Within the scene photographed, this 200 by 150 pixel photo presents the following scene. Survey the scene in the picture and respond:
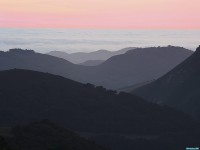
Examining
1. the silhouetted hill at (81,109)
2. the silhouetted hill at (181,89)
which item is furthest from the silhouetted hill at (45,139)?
the silhouetted hill at (181,89)

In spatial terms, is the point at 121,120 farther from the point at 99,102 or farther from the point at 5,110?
the point at 5,110

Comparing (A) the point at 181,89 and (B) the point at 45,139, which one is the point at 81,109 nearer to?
(A) the point at 181,89

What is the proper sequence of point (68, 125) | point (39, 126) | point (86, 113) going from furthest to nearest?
Result: point (86, 113) → point (68, 125) → point (39, 126)

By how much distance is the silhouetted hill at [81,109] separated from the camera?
10806 centimetres

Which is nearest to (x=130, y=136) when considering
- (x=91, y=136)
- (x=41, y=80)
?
(x=91, y=136)

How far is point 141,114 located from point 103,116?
8929 mm

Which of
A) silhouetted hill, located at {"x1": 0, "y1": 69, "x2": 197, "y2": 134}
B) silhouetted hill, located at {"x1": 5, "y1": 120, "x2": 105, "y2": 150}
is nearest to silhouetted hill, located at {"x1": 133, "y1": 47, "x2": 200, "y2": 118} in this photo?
silhouetted hill, located at {"x1": 0, "y1": 69, "x2": 197, "y2": 134}

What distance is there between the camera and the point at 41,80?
5315 inches

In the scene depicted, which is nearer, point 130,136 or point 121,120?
point 130,136

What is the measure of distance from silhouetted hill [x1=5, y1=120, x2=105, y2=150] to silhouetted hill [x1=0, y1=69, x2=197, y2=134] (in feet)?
89.7

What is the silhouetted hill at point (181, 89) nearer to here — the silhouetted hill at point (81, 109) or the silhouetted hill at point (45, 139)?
the silhouetted hill at point (81, 109)

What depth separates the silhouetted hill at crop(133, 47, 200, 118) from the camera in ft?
464

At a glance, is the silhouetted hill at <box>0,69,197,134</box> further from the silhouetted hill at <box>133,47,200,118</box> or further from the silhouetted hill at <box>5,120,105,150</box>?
the silhouetted hill at <box>5,120,105,150</box>

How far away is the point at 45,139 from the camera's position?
68812mm
